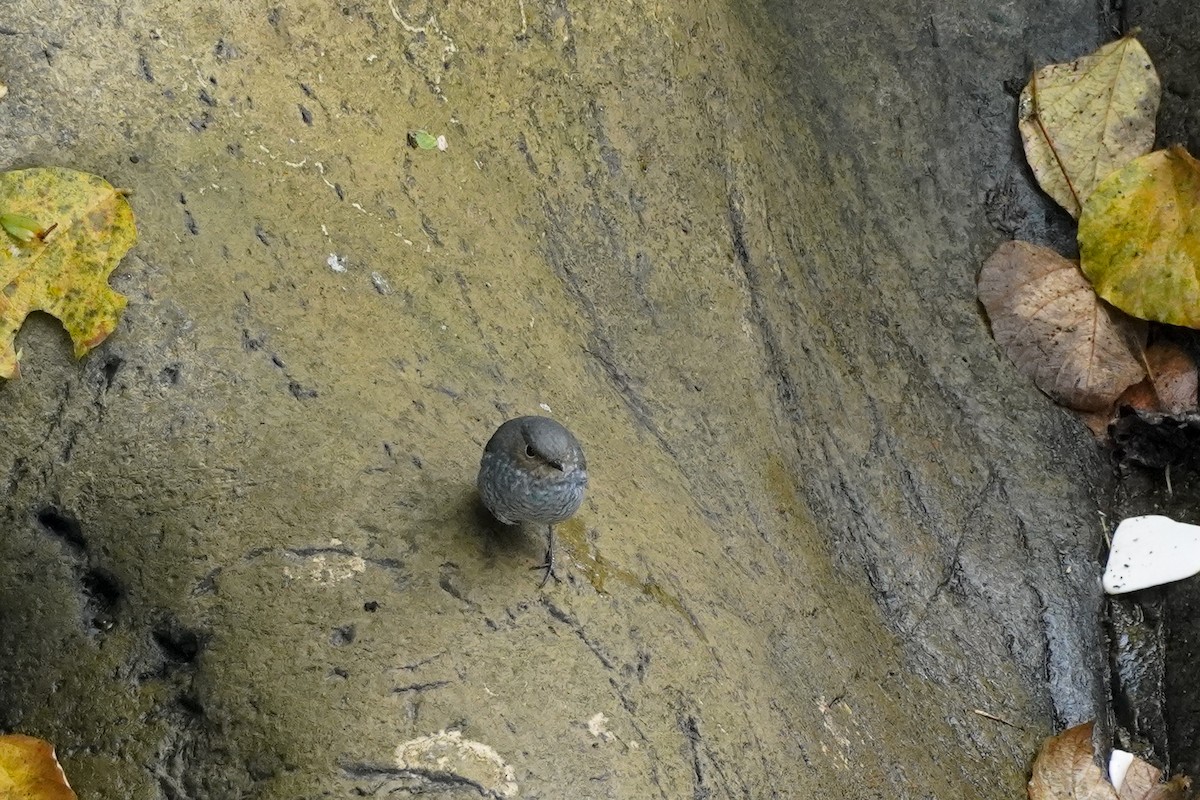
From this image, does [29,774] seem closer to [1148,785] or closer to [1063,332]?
[1148,785]

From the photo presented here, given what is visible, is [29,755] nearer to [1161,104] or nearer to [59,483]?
[59,483]

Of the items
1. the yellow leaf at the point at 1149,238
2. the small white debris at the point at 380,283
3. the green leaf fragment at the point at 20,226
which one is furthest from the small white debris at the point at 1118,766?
the green leaf fragment at the point at 20,226

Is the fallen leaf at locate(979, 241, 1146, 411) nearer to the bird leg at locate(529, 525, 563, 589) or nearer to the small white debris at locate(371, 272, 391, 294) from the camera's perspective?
the bird leg at locate(529, 525, 563, 589)

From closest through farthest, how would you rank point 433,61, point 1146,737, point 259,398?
1. point 259,398
2. point 433,61
3. point 1146,737

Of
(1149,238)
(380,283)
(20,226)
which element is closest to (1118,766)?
(1149,238)

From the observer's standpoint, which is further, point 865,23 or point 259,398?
point 865,23

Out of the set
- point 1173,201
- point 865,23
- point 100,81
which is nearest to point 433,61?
point 100,81
